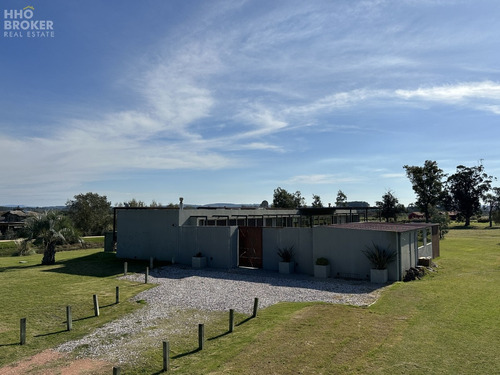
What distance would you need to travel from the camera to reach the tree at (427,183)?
214ft

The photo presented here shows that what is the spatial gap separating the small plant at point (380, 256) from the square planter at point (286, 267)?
474cm

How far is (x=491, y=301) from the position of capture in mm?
14141

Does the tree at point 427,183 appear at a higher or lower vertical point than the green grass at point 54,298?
higher

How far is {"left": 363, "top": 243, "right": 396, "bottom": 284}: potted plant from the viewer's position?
18453 mm

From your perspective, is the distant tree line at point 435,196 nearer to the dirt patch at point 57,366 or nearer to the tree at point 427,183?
the tree at point 427,183

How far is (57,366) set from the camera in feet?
30.8

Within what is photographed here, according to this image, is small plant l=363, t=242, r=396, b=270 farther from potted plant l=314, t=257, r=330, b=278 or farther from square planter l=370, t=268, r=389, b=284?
potted plant l=314, t=257, r=330, b=278

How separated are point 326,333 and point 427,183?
6258cm

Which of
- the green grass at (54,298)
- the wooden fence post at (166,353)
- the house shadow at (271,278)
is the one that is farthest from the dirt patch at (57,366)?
the house shadow at (271,278)

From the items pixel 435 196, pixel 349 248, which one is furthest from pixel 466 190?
A: pixel 349 248

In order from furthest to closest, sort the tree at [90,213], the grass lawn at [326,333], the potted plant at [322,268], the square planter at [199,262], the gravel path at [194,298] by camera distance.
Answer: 1. the tree at [90,213]
2. the square planter at [199,262]
3. the potted plant at [322,268]
4. the gravel path at [194,298]
5. the grass lawn at [326,333]

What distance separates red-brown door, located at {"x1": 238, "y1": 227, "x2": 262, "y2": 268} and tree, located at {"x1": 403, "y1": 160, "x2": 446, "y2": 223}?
51.9 metres

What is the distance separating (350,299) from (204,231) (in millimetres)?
12090

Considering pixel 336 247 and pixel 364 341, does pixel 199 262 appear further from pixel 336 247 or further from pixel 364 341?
pixel 364 341
